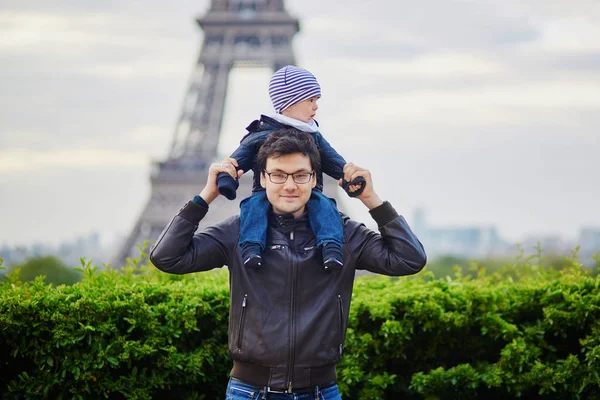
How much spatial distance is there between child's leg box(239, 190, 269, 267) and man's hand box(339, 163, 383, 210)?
358 mm

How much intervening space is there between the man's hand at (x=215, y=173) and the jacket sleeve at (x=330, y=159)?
37cm

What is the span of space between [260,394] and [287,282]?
458mm

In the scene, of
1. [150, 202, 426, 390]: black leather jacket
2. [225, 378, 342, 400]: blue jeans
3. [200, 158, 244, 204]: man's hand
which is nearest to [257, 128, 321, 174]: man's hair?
[200, 158, 244, 204]: man's hand

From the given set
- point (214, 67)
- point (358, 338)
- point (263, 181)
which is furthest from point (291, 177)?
point (214, 67)

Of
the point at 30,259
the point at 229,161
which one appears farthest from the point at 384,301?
the point at 30,259

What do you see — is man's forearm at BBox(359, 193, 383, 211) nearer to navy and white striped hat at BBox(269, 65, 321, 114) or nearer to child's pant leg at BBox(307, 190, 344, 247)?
child's pant leg at BBox(307, 190, 344, 247)

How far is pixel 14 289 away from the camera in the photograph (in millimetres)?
4609

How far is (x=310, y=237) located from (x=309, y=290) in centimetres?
23

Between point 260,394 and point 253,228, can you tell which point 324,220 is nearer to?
point 253,228

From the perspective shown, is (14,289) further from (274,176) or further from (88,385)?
(274,176)

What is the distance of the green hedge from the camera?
173 inches

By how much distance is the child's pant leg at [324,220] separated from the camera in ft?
10.1

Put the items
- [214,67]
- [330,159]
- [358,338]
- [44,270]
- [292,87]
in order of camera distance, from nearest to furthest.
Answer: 1. [292,87]
2. [330,159]
3. [358,338]
4. [214,67]
5. [44,270]

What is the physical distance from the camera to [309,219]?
125 inches
